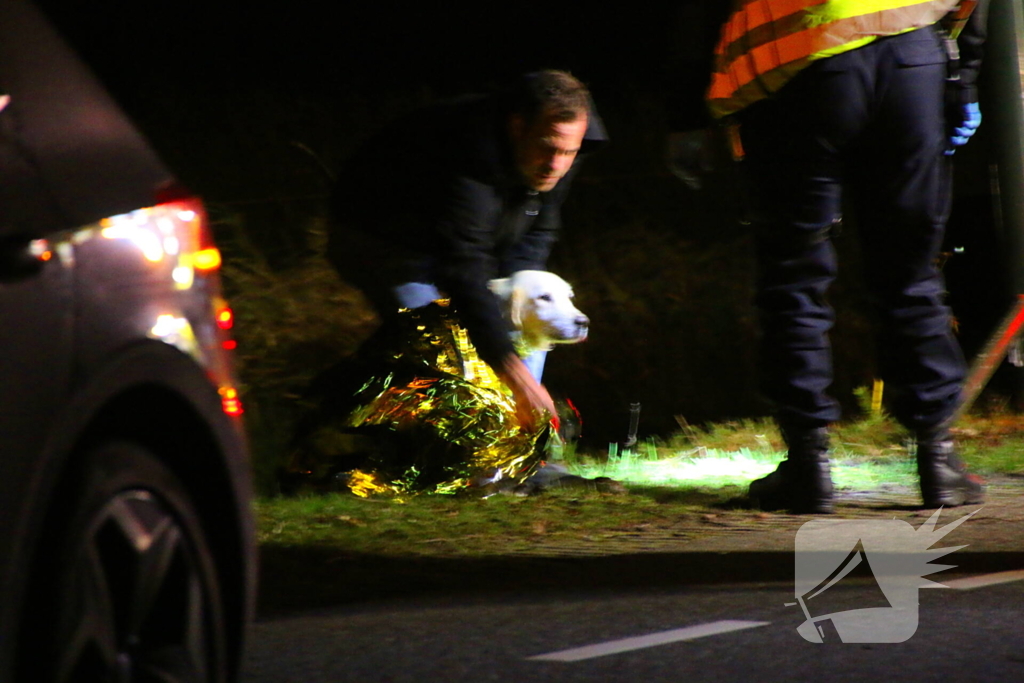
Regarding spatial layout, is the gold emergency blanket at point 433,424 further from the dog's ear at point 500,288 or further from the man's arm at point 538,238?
the man's arm at point 538,238

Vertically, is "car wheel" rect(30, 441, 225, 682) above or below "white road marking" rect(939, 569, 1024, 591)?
above

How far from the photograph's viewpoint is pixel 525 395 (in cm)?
604

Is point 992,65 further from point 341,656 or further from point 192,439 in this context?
point 192,439

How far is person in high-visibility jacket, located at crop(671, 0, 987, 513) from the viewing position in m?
5.13

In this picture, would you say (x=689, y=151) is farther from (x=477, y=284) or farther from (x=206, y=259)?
(x=206, y=259)

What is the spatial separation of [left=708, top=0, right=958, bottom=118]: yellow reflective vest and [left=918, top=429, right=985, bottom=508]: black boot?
1340 mm

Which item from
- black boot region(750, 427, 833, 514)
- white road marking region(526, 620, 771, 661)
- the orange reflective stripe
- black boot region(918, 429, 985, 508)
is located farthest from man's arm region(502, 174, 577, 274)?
white road marking region(526, 620, 771, 661)

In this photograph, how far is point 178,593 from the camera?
2.36m

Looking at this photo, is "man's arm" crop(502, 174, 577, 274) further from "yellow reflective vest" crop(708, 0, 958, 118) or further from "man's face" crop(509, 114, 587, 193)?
"yellow reflective vest" crop(708, 0, 958, 118)

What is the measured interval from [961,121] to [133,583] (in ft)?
12.9

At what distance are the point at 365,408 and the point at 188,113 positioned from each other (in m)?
3.92

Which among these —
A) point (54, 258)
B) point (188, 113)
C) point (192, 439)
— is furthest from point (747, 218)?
→ point (188, 113)

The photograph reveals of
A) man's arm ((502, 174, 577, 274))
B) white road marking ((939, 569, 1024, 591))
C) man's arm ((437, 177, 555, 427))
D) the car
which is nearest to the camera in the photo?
the car

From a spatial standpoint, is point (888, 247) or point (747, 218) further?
point (747, 218)
